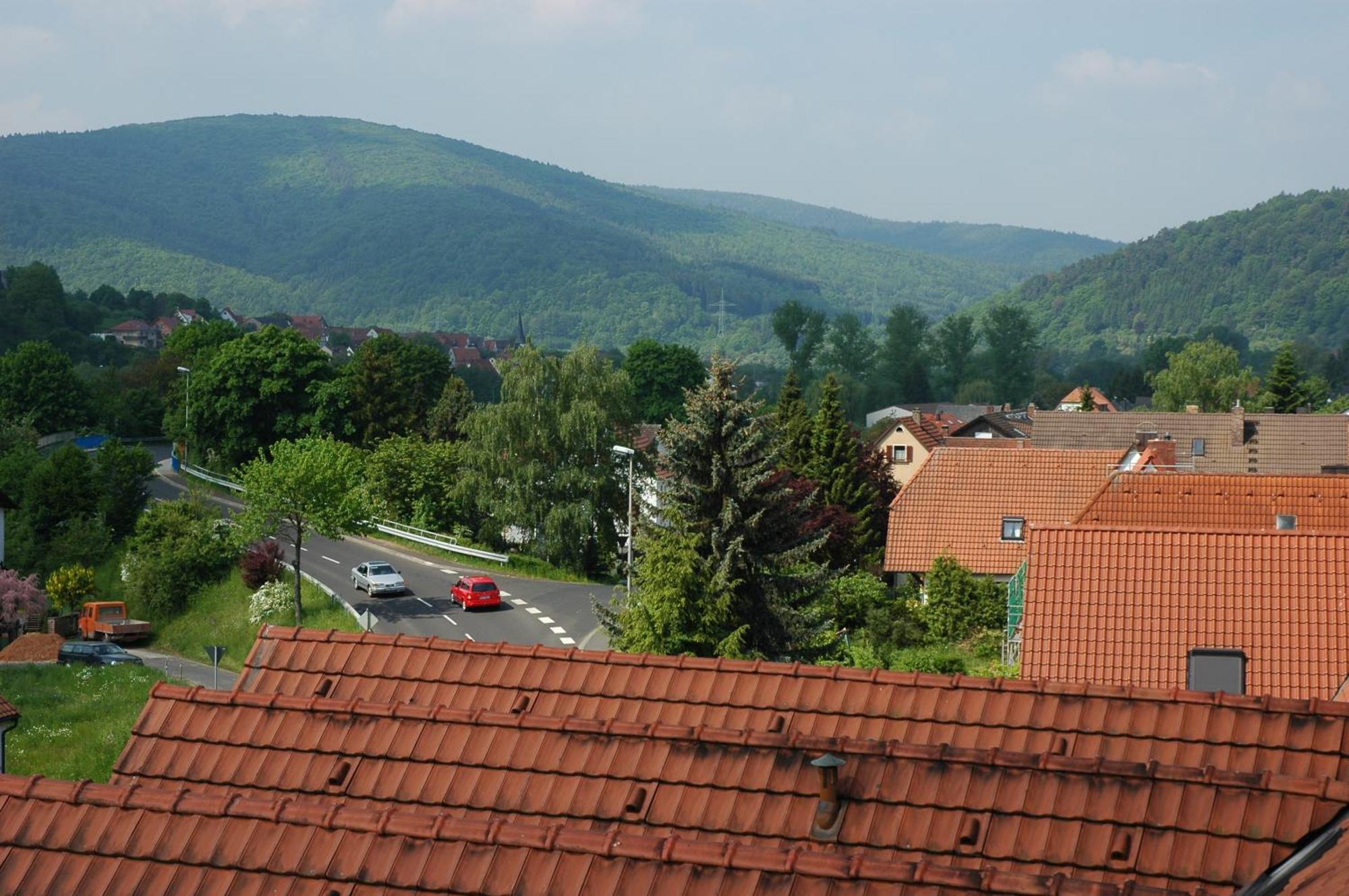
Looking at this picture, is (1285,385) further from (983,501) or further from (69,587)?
(69,587)

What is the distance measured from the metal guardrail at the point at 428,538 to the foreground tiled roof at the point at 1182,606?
27939 mm

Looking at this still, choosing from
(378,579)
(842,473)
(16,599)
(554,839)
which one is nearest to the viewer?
(554,839)

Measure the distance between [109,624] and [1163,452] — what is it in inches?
1331

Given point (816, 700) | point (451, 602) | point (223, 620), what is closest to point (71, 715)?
point (451, 602)

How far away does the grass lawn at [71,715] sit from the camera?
28312 mm

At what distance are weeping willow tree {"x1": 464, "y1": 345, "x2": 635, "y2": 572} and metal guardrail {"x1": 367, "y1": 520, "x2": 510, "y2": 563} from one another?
5.12ft

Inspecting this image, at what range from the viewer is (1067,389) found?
166250mm

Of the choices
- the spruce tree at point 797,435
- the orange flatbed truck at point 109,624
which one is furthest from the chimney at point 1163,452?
the orange flatbed truck at point 109,624

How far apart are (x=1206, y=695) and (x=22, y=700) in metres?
32.7

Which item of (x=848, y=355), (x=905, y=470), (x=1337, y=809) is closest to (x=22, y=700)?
(x=1337, y=809)

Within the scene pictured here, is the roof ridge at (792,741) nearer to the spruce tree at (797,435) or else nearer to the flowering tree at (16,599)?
the spruce tree at (797,435)

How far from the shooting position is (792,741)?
9.12 m

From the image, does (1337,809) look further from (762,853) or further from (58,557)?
(58,557)

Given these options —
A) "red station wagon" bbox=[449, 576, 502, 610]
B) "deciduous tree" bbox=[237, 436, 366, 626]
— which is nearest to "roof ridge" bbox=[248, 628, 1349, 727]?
"red station wagon" bbox=[449, 576, 502, 610]
